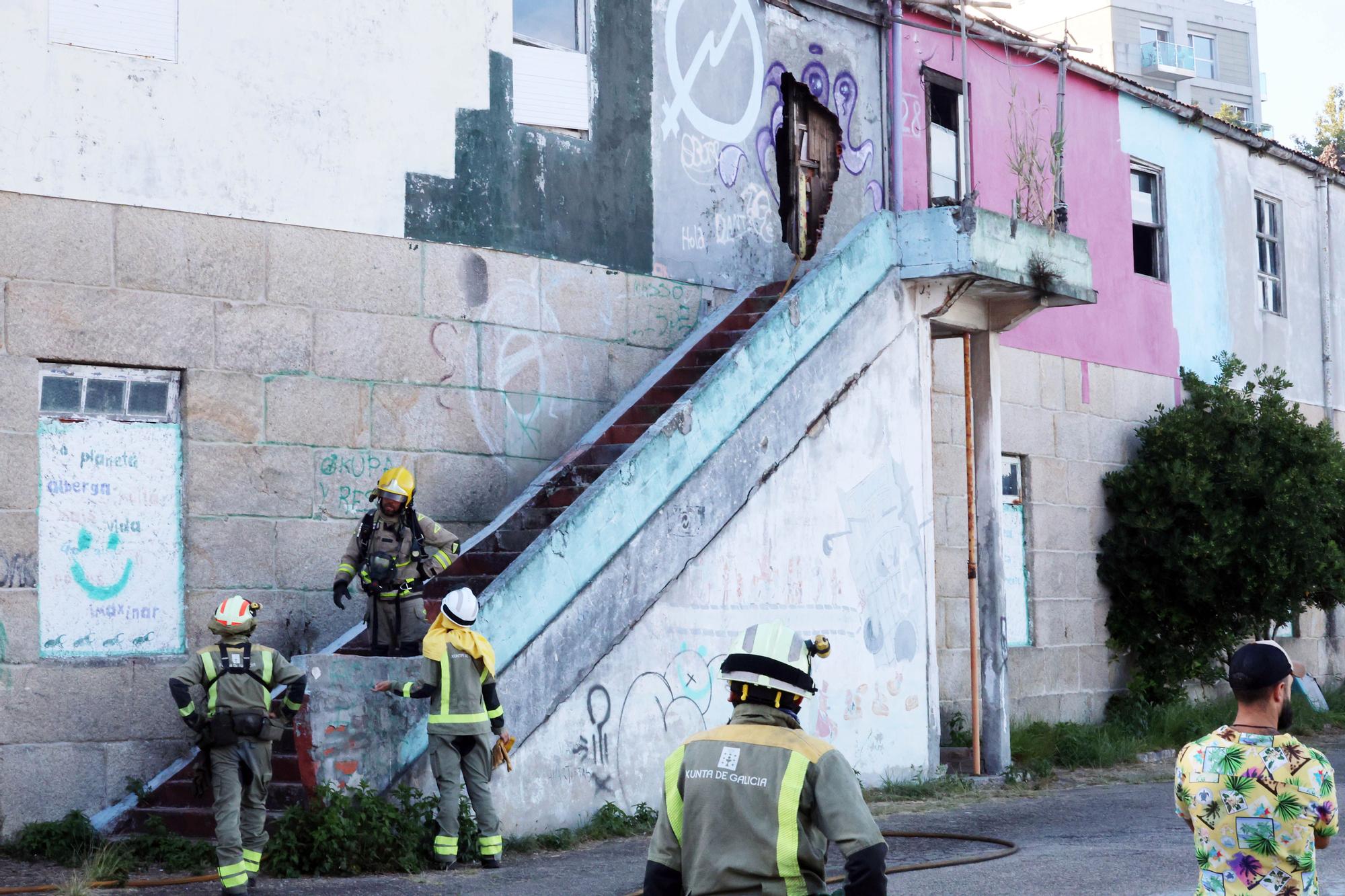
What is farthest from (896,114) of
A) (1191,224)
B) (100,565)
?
(100,565)

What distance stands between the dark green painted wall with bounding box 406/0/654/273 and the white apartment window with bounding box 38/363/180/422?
2.36m

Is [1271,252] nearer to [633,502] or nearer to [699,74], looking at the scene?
[699,74]

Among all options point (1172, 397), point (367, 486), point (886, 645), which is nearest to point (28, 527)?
point (367, 486)

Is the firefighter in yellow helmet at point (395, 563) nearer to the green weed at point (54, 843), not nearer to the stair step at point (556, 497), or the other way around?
the stair step at point (556, 497)

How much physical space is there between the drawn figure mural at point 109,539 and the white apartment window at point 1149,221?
12221mm

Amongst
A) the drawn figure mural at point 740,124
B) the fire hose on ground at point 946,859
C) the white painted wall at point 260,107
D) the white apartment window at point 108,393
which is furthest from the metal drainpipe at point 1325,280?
the white apartment window at point 108,393

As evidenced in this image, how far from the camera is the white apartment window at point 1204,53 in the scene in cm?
6731

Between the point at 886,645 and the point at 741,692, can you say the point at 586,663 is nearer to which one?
the point at 886,645

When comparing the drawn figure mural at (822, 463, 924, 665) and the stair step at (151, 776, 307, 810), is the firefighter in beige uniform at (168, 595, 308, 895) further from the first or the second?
the drawn figure mural at (822, 463, 924, 665)

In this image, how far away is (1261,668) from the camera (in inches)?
186

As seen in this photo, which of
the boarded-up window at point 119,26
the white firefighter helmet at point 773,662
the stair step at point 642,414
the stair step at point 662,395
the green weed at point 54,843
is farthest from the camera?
the stair step at point 662,395

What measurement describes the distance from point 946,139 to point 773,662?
1300cm

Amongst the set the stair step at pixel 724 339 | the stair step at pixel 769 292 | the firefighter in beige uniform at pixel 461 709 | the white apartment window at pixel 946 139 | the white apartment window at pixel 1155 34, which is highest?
the white apartment window at pixel 1155 34

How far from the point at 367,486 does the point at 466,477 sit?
919 mm
